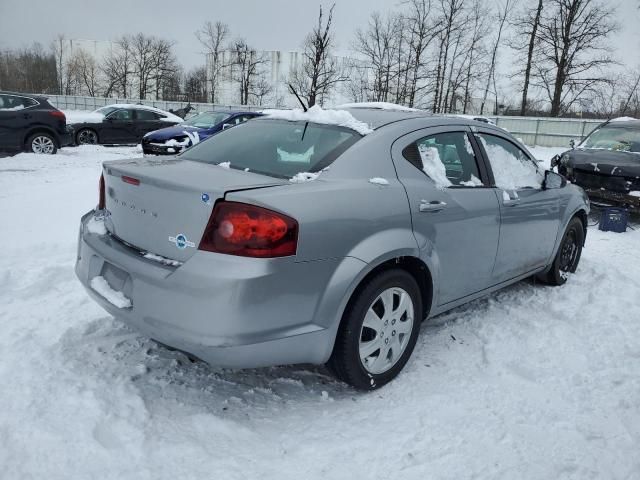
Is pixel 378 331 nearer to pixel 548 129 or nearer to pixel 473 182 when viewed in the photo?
pixel 473 182

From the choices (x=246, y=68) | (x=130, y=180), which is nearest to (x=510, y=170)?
(x=130, y=180)

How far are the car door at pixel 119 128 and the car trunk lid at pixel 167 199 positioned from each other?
14.7 meters

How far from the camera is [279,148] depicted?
2.97 meters

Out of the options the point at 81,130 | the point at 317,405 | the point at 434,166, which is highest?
the point at 434,166

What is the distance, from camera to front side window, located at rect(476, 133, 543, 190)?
3752 millimetres

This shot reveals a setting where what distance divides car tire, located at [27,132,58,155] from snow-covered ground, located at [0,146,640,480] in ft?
30.5

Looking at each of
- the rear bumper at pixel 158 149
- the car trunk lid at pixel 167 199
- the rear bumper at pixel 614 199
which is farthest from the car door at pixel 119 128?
the car trunk lid at pixel 167 199

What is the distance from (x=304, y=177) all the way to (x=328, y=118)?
2.42 ft

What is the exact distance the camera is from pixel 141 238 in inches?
99.8

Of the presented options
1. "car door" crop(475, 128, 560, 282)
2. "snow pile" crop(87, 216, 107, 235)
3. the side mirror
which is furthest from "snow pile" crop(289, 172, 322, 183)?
the side mirror

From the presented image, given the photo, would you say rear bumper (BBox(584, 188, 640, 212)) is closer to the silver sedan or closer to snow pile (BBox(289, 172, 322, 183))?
the silver sedan

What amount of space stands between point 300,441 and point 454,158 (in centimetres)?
214

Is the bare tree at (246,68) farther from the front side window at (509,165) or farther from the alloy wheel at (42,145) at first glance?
the front side window at (509,165)

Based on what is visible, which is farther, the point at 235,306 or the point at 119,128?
the point at 119,128
